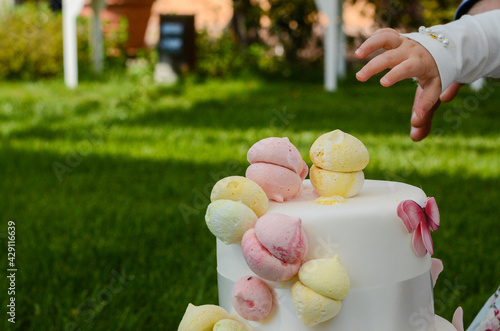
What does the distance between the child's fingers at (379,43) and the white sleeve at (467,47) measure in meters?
0.04

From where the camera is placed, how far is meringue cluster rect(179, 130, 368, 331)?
85 centimetres

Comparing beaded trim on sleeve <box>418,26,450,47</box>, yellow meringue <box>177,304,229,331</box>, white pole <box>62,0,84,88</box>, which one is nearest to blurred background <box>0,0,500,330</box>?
white pole <box>62,0,84,88</box>

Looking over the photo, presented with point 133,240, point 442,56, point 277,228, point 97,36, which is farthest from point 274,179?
point 97,36

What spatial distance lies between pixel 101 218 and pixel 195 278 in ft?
2.09

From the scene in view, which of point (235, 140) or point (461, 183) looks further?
point (235, 140)

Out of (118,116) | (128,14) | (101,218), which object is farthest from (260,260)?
(128,14)

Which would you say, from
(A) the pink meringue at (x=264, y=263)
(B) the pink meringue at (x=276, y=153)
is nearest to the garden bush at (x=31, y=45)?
(B) the pink meringue at (x=276, y=153)

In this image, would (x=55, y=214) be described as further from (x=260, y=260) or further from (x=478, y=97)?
(x=478, y=97)

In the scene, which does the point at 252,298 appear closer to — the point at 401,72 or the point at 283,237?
the point at 283,237

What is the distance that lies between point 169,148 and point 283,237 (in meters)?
2.49

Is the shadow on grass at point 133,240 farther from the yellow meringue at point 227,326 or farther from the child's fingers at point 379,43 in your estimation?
the child's fingers at point 379,43

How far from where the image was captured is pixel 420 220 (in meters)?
0.93

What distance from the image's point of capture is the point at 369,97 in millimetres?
5023

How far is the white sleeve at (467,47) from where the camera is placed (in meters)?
1.00
